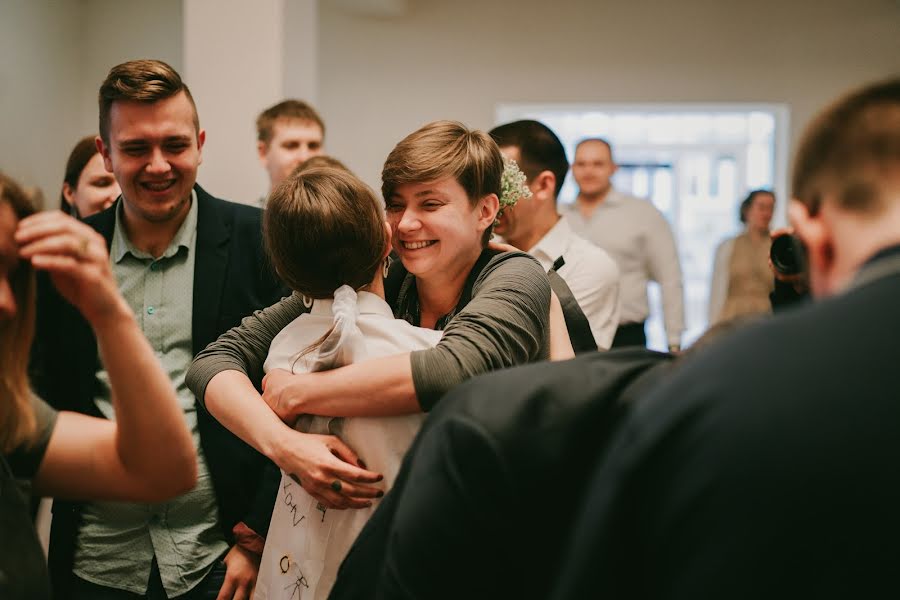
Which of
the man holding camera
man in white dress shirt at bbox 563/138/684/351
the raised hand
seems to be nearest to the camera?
the man holding camera

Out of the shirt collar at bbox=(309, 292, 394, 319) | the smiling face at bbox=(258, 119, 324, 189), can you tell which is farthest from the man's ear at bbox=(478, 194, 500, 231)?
the smiling face at bbox=(258, 119, 324, 189)

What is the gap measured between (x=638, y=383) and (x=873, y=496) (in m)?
0.27

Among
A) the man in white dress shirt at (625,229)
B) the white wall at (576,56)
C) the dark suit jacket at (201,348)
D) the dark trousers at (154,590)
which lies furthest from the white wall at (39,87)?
the dark trousers at (154,590)

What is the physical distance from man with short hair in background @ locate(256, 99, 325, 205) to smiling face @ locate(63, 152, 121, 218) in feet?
2.43

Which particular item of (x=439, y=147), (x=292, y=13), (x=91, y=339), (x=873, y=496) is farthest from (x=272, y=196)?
(x=292, y=13)

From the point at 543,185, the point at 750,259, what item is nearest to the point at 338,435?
the point at 543,185

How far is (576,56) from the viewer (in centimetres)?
784

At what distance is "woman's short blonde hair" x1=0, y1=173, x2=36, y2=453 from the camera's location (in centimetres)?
108

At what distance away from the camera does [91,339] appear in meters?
1.92

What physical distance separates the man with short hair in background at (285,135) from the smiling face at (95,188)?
0.74m

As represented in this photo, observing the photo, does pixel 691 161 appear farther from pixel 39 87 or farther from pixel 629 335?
pixel 39 87

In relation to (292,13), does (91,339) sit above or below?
below

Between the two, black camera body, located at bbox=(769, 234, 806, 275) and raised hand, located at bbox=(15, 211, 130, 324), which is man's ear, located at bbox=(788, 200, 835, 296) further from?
black camera body, located at bbox=(769, 234, 806, 275)

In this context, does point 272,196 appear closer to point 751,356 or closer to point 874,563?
point 751,356
